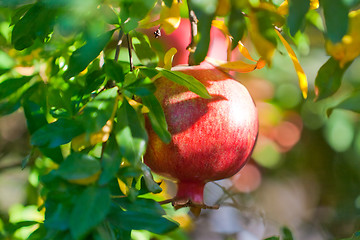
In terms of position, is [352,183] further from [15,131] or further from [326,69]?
[326,69]

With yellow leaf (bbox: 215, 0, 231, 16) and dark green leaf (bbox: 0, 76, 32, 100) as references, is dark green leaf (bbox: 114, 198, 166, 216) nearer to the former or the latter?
yellow leaf (bbox: 215, 0, 231, 16)

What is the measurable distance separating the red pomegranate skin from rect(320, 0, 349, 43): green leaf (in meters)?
0.27

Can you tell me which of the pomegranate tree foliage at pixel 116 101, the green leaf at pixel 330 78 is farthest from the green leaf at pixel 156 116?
the green leaf at pixel 330 78

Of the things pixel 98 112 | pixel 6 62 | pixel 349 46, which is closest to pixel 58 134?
pixel 98 112

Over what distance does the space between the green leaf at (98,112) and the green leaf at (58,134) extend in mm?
17

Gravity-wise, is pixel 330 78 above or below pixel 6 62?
above

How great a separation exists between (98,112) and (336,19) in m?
0.32

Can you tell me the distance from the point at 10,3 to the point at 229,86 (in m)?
0.36

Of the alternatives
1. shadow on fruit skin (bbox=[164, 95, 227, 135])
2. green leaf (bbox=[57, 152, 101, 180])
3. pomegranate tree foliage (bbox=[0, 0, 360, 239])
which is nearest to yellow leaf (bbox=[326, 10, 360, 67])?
pomegranate tree foliage (bbox=[0, 0, 360, 239])

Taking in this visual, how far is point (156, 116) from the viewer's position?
2.61 ft

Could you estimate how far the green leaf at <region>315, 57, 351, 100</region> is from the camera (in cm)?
75

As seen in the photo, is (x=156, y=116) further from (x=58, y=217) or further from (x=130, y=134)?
(x=58, y=217)

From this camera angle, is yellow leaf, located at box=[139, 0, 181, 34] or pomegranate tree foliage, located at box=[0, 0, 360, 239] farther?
yellow leaf, located at box=[139, 0, 181, 34]

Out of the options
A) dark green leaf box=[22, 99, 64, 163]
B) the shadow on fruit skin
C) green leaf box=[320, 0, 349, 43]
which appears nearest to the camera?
green leaf box=[320, 0, 349, 43]
